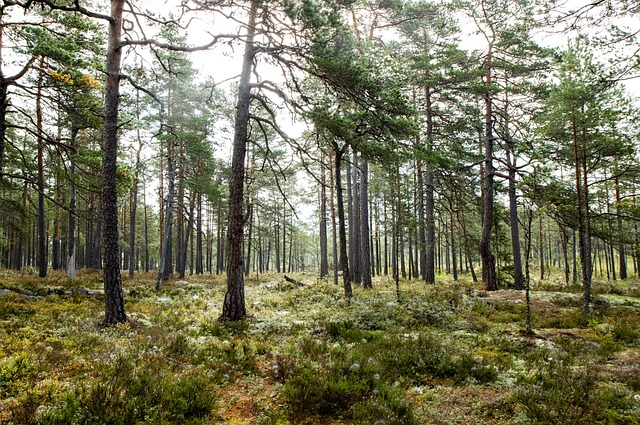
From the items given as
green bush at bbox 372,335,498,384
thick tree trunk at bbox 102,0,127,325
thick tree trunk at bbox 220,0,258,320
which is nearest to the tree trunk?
green bush at bbox 372,335,498,384

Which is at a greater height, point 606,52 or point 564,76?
point 564,76

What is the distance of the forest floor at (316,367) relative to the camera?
4395 millimetres

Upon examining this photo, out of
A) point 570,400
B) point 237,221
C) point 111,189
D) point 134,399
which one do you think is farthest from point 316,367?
point 111,189

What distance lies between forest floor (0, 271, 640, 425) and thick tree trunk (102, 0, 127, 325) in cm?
70

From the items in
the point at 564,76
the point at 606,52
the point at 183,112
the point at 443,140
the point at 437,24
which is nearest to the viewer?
the point at 606,52

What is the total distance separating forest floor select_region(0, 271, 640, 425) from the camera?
4.39 meters

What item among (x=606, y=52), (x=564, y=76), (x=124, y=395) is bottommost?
(x=124, y=395)

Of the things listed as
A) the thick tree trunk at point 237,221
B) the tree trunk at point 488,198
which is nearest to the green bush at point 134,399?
the thick tree trunk at point 237,221

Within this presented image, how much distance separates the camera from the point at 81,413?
3986mm

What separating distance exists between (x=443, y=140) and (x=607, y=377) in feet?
54.1

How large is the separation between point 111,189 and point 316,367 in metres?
6.98

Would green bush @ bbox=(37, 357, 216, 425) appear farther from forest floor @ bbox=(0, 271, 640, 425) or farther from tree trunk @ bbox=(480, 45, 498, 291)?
tree trunk @ bbox=(480, 45, 498, 291)

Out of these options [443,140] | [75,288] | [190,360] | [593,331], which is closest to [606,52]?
[593,331]

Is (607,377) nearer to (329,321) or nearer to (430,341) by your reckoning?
(430,341)
